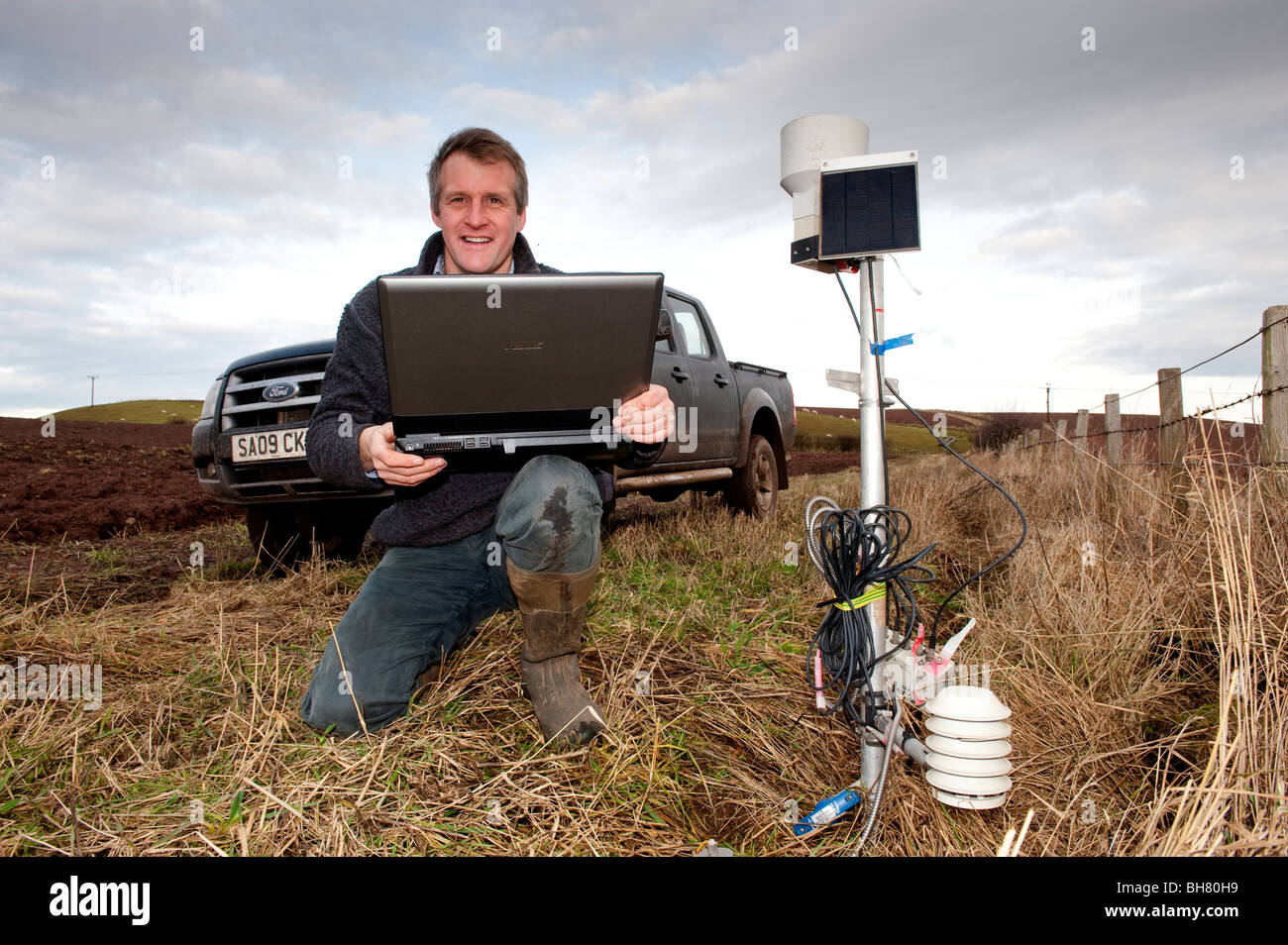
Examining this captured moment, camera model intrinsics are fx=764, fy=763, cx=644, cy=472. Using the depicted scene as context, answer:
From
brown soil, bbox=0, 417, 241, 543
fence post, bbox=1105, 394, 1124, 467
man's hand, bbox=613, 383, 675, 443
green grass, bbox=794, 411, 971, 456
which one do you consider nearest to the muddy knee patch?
man's hand, bbox=613, 383, 675, 443

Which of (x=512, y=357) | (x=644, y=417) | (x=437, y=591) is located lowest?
(x=437, y=591)

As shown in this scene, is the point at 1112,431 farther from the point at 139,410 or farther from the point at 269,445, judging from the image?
the point at 139,410

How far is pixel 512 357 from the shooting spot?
1.84m

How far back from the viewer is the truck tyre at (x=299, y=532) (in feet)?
13.9

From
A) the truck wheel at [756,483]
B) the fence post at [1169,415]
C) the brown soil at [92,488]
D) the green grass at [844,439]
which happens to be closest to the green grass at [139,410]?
the brown soil at [92,488]

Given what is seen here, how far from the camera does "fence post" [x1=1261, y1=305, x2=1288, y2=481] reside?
363 cm

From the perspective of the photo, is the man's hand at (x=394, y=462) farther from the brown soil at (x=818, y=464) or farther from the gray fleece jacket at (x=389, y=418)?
the brown soil at (x=818, y=464)

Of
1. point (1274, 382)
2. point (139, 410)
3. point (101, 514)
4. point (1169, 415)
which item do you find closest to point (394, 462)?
point (1274, 382)

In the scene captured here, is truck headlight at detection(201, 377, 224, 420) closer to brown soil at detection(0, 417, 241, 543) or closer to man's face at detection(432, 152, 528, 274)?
man's face at detection(432, 152, 528, 274)

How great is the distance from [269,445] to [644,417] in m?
2.50

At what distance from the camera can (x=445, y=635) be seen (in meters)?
2.46
